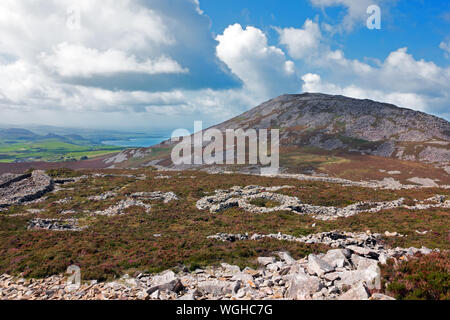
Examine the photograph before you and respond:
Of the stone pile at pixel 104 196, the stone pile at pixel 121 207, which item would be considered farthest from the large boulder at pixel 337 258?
the stone pile at pixel 104 196

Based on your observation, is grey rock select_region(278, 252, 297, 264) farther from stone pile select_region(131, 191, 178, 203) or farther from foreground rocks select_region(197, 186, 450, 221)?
stone pile select_region(131, 191, 178, 203)

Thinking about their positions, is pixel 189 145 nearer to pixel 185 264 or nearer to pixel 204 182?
pixel 204 182

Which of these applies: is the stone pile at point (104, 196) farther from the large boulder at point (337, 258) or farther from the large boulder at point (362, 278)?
the large boulder at point (362, 278)

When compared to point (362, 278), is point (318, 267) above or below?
below

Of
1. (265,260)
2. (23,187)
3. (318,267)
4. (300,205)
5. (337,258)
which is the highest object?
(318,267)

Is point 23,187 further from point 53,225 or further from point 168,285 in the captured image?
point 168,285

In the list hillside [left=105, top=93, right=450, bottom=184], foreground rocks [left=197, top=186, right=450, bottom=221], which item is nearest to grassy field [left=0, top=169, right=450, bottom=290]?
foreground rocks [left=197, top=186, right=450, bottom=221]

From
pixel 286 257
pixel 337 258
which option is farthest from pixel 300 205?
pixel 337 258
